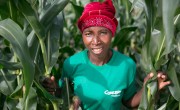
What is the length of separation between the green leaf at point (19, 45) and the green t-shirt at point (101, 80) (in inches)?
19.0

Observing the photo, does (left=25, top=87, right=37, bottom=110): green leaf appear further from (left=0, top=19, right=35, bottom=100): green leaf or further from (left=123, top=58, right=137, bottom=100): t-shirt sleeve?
(left=123, top=58, right=137, bottom=100): t-shirt sleeve

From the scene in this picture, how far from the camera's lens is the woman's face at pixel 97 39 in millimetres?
1792

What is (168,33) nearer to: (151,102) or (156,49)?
(156,49)

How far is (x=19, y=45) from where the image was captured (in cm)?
147

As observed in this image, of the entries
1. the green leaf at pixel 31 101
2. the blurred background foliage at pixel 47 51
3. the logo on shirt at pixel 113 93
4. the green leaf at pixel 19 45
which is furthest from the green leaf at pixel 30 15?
the logo on shirt at pixel 113 93

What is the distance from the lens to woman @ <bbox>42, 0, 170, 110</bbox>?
181 centimetres

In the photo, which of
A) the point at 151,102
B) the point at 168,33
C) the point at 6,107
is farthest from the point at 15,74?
the point at 168,33

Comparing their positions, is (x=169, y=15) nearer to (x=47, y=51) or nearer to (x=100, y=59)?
(x=100, y=59)

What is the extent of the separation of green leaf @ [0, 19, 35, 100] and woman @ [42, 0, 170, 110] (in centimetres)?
35

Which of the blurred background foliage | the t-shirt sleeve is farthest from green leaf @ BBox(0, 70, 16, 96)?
the t-shirt sleeve

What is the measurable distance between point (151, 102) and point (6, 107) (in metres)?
0.72

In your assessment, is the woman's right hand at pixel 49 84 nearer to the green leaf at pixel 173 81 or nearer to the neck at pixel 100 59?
the neck at pixel 100 59

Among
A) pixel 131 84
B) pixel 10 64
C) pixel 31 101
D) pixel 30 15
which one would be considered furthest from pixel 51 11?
pixel 131 84

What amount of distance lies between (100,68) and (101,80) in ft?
0.18
